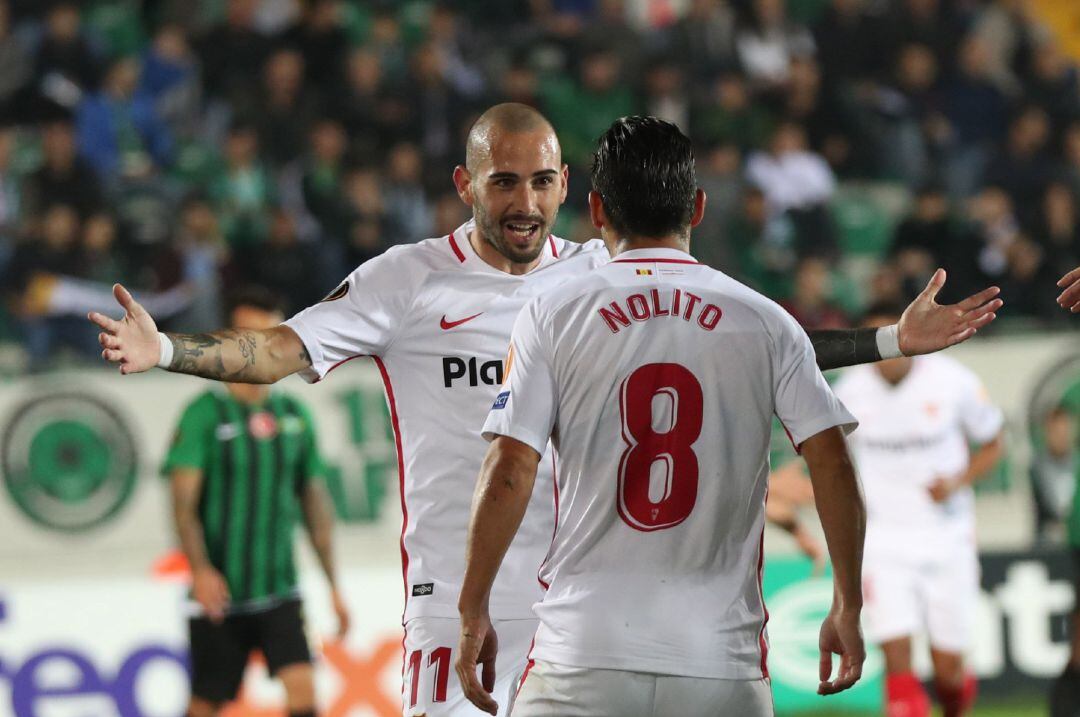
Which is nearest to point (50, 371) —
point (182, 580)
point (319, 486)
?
point (182, 580)

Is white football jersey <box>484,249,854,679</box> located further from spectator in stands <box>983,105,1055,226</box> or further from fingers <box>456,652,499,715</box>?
spectator in stands <box>983,105,1055,226</box>

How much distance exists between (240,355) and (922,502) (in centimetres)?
550

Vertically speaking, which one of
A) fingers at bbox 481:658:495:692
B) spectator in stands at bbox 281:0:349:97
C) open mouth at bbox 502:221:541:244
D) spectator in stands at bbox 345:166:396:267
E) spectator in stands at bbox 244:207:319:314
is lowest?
fingers at bbox 481:658:495:692

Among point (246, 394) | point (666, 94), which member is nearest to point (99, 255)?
point (246, 394)

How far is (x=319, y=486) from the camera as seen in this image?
7.90m

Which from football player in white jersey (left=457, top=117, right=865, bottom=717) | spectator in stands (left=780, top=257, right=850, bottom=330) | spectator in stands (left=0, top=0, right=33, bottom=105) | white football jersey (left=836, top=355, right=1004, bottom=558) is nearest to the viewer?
football player in white jersey (left=457, top=117, right=865, bottom=717)

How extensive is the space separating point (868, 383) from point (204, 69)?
6383 mm

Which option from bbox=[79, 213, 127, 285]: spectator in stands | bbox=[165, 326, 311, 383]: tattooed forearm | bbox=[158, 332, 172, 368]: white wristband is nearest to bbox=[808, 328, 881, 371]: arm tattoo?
bbox=[165, 326, 311, 383]: tattooed forearm

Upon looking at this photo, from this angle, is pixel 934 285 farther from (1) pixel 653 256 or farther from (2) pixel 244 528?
(2) pixel 244 528

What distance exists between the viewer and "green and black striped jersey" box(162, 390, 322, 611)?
7.66 metres

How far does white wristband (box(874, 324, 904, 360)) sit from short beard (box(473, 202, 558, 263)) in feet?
3.44

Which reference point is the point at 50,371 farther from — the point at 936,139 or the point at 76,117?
the point at 936,139

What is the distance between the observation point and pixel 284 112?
1248cm

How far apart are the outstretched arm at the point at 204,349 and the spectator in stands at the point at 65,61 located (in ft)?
28.5
